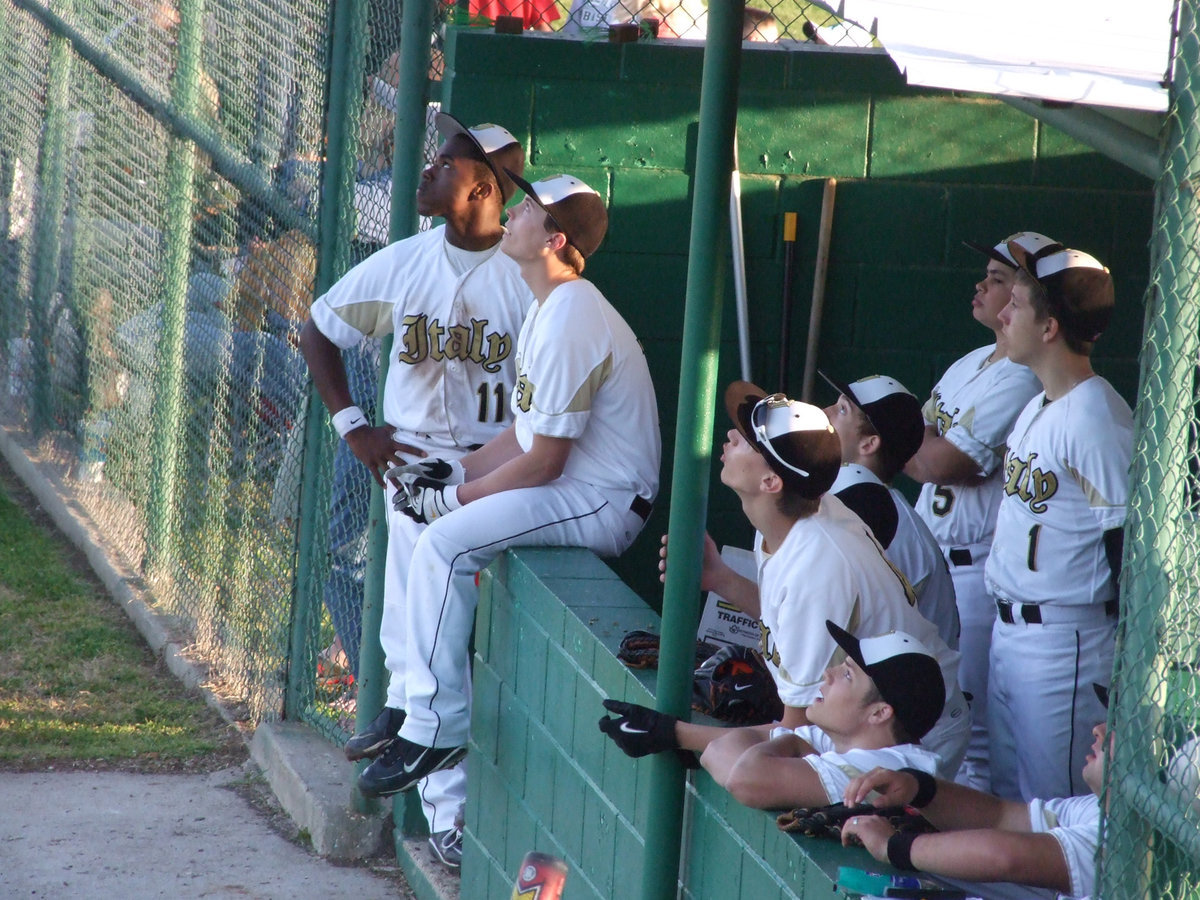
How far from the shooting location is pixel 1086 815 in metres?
2.43

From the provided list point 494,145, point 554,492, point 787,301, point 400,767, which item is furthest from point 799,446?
point 787,301

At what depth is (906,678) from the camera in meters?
2.62

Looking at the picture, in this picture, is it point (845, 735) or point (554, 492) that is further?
point (554, 492)

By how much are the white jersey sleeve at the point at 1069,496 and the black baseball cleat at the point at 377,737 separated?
1689mm

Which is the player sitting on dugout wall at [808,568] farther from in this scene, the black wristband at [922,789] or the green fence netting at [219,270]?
the green fence netting at [219,270]

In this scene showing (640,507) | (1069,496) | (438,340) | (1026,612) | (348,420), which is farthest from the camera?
(348,420)

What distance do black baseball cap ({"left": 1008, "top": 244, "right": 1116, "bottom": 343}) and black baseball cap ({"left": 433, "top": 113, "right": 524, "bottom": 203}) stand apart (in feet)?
5.00

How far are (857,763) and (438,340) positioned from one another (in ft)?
7.62

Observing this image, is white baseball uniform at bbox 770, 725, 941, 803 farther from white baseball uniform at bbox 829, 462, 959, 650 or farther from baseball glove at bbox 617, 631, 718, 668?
white baseball uniform at bbox 829, 462, 959, 650

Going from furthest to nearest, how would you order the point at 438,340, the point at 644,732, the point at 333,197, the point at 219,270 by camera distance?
the point at 219,270 < the point at 333,197 < the point at 438,340 < the point at 644,732

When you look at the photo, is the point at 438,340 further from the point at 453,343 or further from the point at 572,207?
the point at 572,207

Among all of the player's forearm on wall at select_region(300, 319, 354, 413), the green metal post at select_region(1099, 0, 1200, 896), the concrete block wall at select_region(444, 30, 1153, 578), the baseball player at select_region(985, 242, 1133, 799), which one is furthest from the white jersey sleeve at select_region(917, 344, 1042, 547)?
the green metal post at select_region(1099, 0, 1200, 896)

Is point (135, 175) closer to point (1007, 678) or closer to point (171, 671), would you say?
point (171, 671)

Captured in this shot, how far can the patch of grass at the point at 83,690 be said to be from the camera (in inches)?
227
